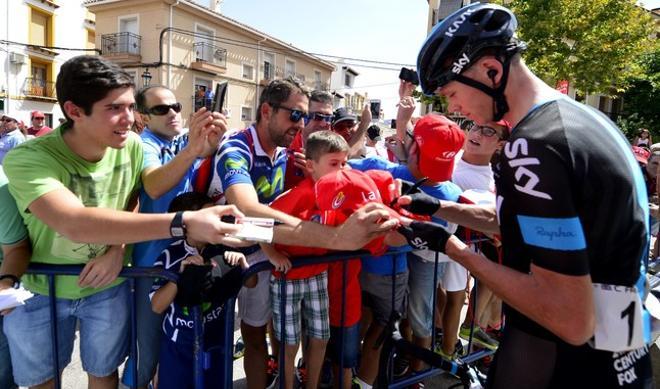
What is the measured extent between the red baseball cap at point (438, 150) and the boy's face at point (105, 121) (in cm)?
186

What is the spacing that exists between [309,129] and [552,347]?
302 cm

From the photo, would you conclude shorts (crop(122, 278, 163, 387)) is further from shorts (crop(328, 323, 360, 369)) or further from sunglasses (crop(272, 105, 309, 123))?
sunglasses (crop(272, 105, 309, 123))

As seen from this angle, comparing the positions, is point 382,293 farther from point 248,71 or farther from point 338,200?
point 248,71

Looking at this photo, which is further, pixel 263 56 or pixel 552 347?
pixel 263 56

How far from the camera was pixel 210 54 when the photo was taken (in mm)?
27625

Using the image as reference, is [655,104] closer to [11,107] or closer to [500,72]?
[500,72]

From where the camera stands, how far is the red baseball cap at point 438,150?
109 inches

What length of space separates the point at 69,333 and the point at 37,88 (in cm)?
3005

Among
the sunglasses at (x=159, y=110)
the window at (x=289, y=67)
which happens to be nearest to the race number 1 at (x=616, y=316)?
the sunglasses at (x=159, y=110)

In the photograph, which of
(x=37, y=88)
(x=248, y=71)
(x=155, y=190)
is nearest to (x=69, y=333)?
(x=155, y=190)

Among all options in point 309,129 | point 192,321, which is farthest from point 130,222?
point 309,129

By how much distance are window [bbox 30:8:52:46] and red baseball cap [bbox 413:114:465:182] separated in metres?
31.7

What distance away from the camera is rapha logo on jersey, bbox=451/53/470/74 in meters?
1.56

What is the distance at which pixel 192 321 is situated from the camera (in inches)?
86.8
